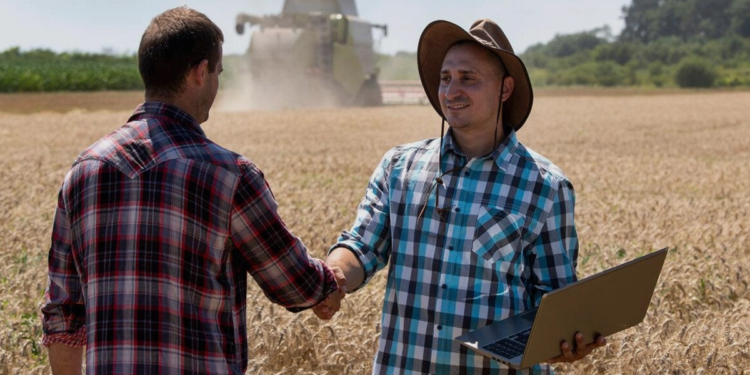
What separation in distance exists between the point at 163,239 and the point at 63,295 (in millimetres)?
428

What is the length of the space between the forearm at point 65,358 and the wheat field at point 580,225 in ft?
6.20

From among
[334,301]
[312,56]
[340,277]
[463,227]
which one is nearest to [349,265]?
[340,277]

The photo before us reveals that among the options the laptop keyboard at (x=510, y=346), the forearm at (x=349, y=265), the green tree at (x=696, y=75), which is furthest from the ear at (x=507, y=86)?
the green tree at (x=696, y=75)

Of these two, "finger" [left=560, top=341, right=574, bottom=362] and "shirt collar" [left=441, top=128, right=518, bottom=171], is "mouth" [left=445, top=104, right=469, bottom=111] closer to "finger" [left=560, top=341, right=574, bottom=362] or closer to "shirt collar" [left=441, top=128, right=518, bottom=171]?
"shirt collar" [left=441, top=128, right=518, bottom=171]

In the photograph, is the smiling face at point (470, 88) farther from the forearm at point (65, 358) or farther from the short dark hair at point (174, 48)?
the forearm at point (65, 358)

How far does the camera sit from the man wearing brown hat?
9.63ft

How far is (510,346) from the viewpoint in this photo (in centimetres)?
262

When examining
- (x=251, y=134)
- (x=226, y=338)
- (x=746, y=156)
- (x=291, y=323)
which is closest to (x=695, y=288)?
(x=291, y=323)

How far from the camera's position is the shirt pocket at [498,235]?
292cm

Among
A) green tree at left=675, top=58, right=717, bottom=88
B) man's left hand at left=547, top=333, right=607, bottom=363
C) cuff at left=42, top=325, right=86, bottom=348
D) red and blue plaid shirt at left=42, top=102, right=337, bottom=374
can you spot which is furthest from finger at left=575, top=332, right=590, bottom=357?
green tree at left=675, top=58, right=717, bottom=88

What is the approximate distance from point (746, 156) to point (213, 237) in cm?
1826

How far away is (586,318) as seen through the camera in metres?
2.67

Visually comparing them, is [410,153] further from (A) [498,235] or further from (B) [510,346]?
(B) [510,346]

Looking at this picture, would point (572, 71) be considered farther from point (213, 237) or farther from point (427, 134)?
point (213, 237)
